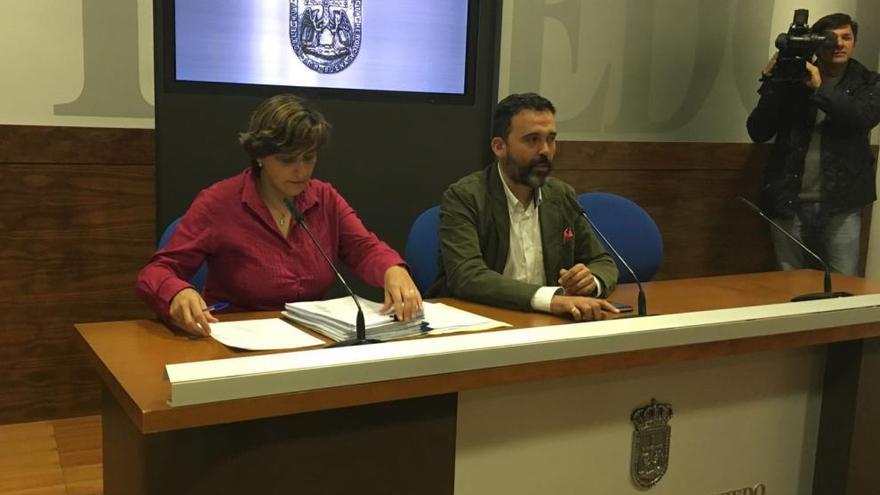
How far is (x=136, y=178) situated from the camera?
10.1 ft

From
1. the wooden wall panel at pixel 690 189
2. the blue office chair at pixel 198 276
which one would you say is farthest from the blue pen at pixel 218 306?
the wooden wall panel at pixel 690 189

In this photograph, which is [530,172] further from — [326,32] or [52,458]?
[52,458]

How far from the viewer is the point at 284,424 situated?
1402mm

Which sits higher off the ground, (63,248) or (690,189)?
(690,189)

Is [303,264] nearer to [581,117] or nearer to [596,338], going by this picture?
[596,338]

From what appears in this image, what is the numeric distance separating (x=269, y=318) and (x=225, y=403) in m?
0.63

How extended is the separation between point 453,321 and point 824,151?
7.56 ft

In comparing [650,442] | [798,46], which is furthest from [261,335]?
[798,46]

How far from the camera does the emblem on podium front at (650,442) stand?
185cm

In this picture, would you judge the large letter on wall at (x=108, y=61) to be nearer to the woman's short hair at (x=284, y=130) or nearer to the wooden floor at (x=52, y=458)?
the wooden floor at (x=52, y=458)

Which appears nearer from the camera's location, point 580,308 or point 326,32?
point 580,308

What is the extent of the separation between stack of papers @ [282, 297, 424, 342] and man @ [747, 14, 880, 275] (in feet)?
7.56

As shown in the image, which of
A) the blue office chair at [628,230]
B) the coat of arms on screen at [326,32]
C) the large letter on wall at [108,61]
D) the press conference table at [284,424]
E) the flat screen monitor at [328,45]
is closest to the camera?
the press conference table at [284,424]

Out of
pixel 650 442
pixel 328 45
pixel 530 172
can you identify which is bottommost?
pixel 650 442
